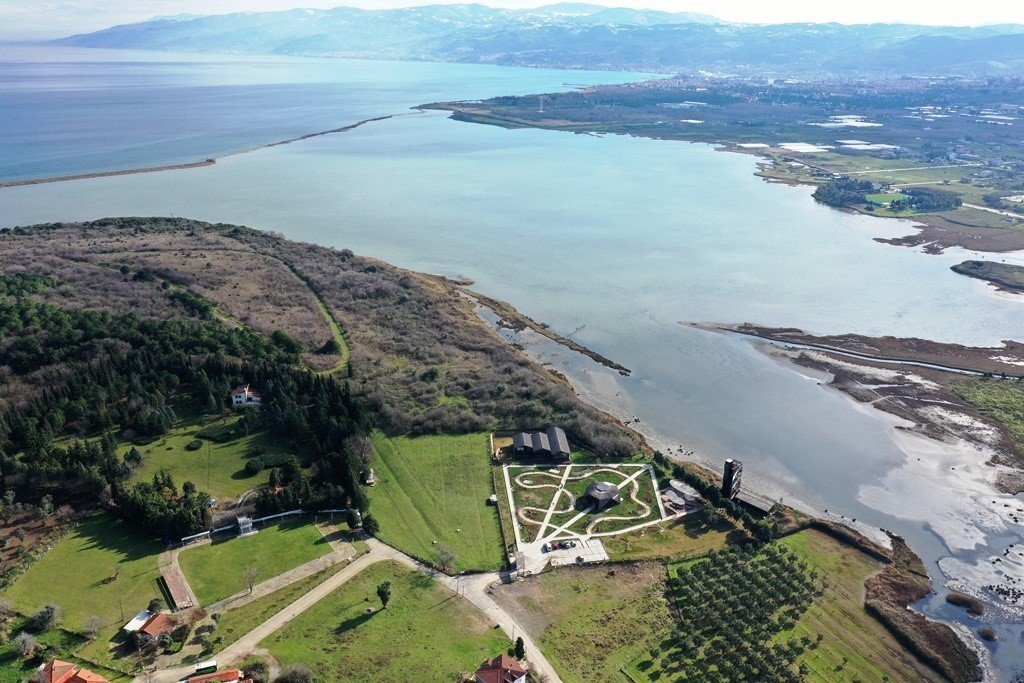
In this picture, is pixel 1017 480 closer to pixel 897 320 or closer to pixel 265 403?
pixel 897 320

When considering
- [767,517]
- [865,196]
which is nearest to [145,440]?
[767,517]

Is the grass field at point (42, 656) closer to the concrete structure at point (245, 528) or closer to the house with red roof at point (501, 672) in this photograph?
the concrete structure at point (245, 528)

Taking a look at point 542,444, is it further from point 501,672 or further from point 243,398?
point 243,398

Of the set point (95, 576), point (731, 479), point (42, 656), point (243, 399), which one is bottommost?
point (42, 656)

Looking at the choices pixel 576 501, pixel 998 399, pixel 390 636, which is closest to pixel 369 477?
pixel 576 501

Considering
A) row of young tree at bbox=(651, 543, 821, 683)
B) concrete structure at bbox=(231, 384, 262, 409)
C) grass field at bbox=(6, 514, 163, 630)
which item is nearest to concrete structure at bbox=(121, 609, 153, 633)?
grass field at bbox=(6, 514, 163, 630)

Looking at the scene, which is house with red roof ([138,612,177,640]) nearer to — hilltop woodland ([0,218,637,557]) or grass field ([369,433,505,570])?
hilltop woodland ([0,218,637,557])
